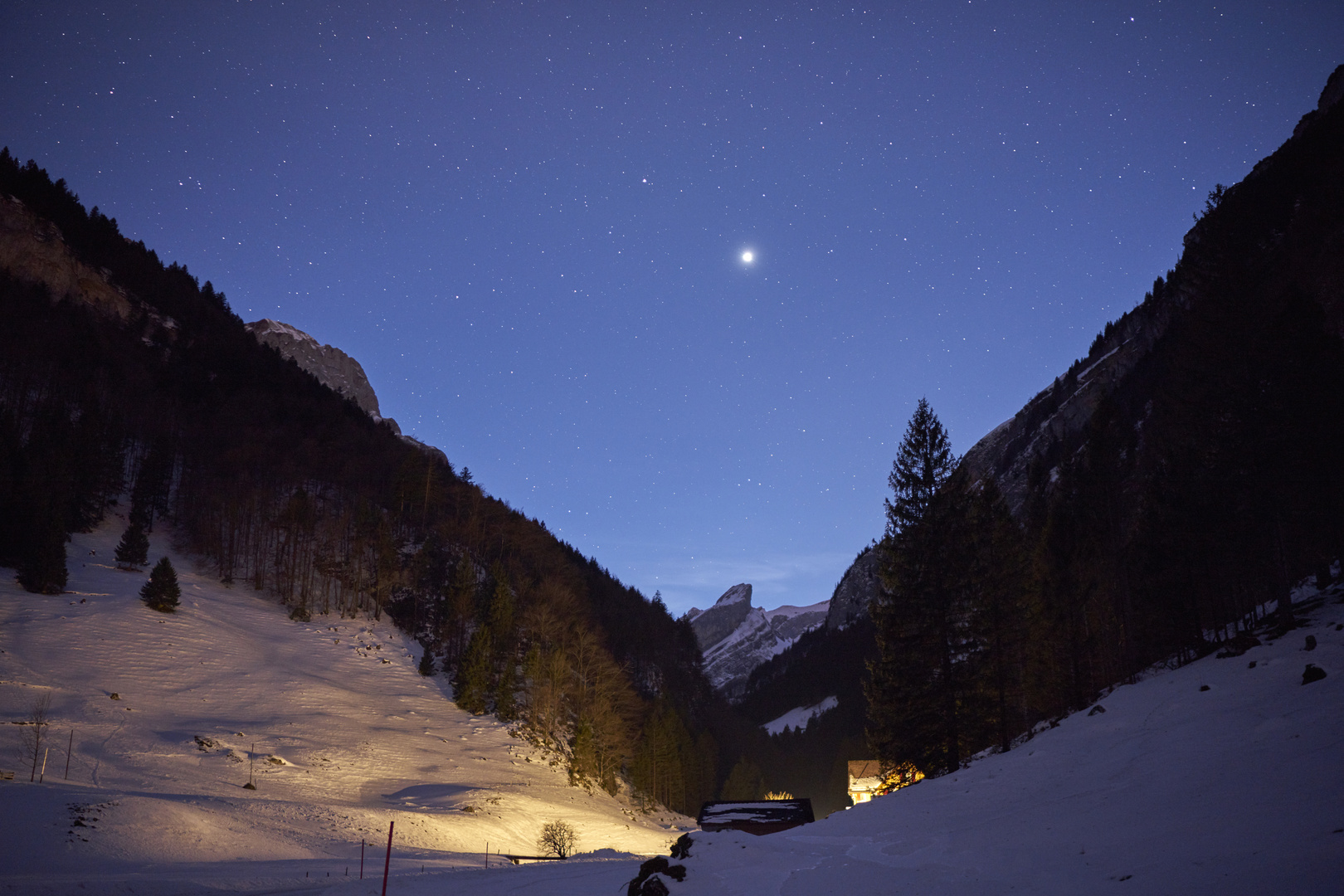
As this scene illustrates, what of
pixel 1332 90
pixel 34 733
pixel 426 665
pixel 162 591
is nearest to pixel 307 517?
pixel 162 591

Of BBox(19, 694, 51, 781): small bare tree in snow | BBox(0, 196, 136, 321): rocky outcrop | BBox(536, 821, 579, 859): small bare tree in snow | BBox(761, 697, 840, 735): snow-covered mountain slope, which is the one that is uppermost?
BBox(0, 196, 136, 321): rocky outcrop

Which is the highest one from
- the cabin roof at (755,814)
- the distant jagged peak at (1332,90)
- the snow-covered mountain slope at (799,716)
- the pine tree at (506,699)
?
the distant jagged peak at (1332,90)

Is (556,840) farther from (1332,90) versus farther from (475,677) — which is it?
(1332,90)

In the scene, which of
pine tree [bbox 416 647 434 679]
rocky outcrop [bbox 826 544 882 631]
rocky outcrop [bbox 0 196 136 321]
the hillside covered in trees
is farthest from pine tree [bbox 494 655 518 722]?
rocky outcrop [bbox 826 544 882 631]

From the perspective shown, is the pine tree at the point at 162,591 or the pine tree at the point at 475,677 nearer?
the pine tree at the point at 162,591

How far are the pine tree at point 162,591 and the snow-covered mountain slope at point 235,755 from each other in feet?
3.47

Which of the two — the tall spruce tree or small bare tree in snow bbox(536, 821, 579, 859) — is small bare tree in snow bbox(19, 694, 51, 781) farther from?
the tall spruce tree

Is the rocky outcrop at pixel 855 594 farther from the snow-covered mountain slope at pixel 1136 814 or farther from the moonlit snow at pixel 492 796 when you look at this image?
the snow-covered mountain slope at pixel 1136 814

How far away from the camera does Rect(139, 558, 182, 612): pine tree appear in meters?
45.7

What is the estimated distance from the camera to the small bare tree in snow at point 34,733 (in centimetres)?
2320

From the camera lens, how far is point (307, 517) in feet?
224

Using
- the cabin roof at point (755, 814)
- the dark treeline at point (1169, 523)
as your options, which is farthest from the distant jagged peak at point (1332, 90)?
the cabin roof at point (755, 814)

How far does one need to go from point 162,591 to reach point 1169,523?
60.8 m

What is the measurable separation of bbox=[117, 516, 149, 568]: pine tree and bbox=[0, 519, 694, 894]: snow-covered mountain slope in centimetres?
146
